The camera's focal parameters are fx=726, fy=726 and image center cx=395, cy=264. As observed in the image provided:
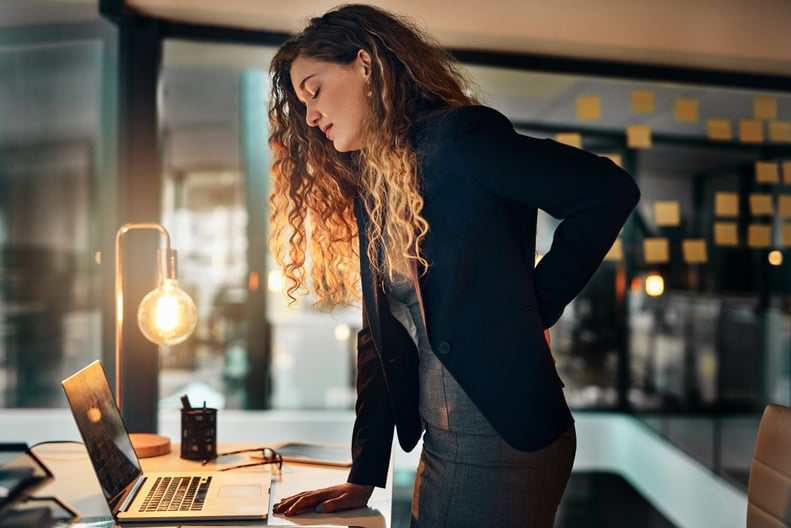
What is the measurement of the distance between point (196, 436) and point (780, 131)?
3.02 meters

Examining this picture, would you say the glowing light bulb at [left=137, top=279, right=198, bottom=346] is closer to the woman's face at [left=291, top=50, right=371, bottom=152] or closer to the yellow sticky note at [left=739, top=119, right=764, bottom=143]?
the woman's face at [left=291, top=50, right=371, bottom=152]

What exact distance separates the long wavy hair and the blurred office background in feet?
4.00

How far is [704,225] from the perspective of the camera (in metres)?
3.58

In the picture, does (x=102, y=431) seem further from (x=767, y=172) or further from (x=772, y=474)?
(x=767, y=172)

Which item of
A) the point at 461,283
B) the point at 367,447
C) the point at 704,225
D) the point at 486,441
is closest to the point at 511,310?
the point at 461,283

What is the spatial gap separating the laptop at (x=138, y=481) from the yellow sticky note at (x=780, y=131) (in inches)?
116

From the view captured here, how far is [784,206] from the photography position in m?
3.43

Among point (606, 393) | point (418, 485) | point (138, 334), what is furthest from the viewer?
point (606, 393)

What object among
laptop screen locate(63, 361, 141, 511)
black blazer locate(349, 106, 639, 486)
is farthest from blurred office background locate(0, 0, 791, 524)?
black blazer locate(349, 106, 639, 486)

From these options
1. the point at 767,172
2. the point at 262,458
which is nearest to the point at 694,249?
the point at 767,172

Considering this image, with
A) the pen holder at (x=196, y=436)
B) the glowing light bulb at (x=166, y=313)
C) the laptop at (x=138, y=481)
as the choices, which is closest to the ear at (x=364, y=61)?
the laptop at (x=138, y=481)

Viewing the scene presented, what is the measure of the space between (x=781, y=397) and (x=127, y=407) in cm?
299

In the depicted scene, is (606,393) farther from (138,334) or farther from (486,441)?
(486,441)

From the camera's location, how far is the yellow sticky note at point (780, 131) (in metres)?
3.42
